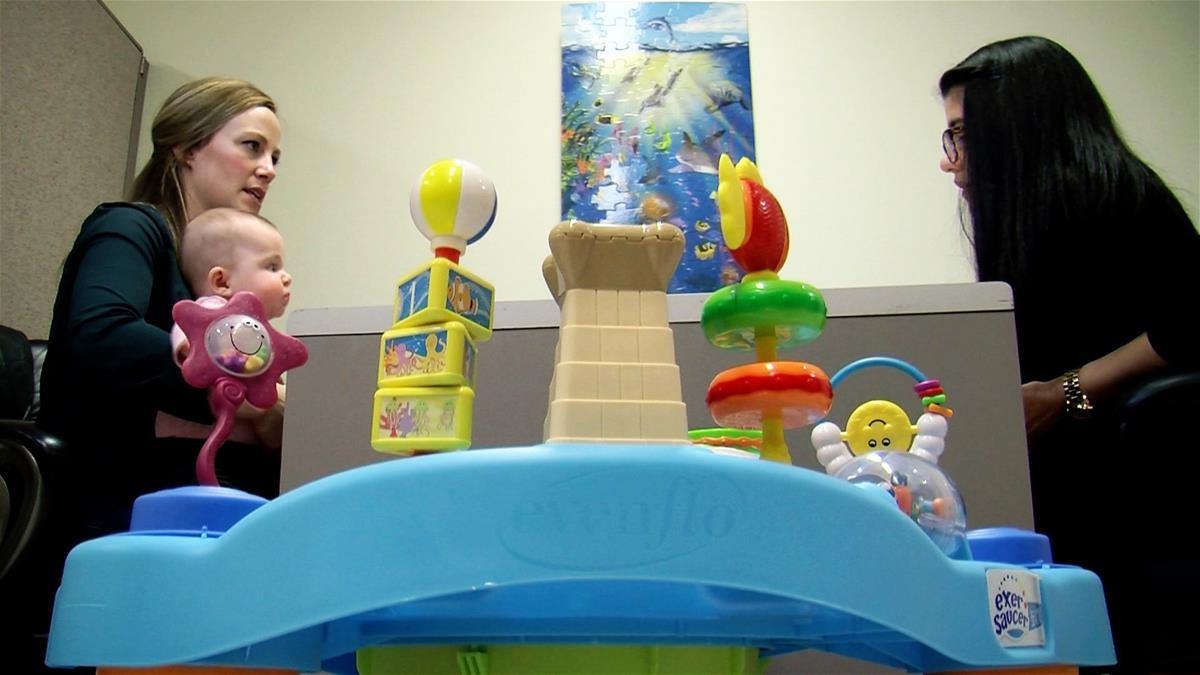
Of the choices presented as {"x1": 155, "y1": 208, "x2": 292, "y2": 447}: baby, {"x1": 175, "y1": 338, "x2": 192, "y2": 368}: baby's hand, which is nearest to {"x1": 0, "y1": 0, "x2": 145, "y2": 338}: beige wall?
{"x1": 155, "y1": 208, "x2": 292, "y2": 447}: baby

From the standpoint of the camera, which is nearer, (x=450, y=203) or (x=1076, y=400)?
(x=450, y=203)

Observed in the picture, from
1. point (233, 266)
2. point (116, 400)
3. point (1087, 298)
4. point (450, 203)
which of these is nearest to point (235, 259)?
point (233, 266)

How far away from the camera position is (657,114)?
Result: 192cm

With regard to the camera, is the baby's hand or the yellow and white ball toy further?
the baby's hand

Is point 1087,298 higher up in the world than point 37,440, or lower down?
higher up

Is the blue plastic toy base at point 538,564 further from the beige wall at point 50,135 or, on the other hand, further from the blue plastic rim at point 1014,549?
the beige wall at point 50,135

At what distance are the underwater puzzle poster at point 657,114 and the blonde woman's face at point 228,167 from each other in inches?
28.8

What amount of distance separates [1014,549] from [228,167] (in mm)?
1143

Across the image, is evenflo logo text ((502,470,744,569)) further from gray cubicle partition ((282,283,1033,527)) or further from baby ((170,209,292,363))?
baby ((170,209,292,363))

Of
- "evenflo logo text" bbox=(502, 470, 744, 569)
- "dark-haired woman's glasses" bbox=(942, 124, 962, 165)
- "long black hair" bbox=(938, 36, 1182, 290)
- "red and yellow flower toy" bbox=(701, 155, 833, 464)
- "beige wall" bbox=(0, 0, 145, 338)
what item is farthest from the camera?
"beige wall" bbox=(0, 0, 145, 338)

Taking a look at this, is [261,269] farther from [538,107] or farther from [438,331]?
[538,107]

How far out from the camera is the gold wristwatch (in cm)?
107

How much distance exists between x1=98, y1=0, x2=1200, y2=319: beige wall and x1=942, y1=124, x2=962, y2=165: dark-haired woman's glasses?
0.54 metres

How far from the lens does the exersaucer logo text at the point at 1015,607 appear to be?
0.41 metres
